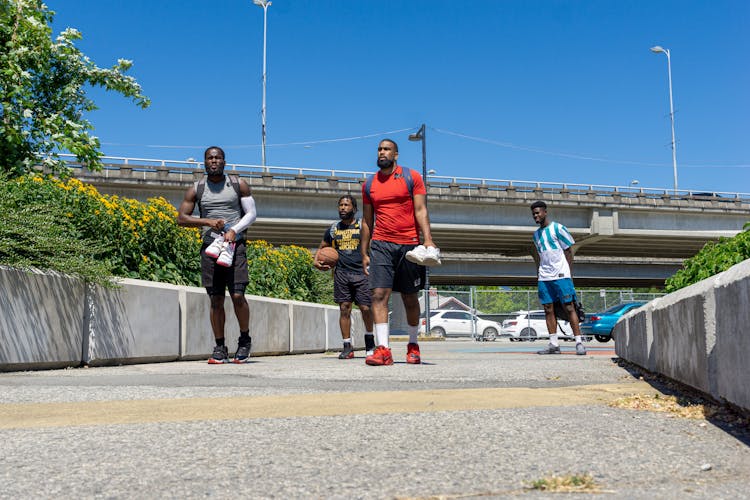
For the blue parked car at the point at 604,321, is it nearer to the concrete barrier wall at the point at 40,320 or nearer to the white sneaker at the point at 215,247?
the white sneaker at the point at 215,247

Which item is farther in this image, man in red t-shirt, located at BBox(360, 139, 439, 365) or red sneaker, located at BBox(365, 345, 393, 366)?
man in red t-shirt, located at BBox(360, 139, 439, 365)

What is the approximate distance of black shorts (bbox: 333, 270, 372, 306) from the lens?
9.01 meters

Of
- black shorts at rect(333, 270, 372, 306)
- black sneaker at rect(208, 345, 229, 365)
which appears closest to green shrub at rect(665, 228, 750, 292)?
black shorts at rect(333, 270, 372, 306)

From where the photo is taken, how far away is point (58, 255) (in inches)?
256

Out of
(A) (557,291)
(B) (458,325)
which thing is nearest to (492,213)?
(B) (458,325)

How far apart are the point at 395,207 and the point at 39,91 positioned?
602 centimetres

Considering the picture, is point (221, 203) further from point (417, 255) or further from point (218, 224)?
point (417, 255)

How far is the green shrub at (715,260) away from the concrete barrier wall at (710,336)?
0.52m

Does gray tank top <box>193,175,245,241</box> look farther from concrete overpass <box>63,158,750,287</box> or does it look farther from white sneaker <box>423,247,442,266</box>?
concrete overpass <box>63,158,750,287</box>

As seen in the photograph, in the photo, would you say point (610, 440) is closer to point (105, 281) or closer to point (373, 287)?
point (373, 287)

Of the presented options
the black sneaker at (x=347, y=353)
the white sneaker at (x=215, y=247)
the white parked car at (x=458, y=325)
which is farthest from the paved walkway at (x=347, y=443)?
the white parked car at (x=458, y=325)

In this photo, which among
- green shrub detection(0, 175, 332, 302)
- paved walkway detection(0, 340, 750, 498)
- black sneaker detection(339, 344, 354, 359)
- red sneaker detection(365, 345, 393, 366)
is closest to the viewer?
paved walkway detection(0, 340, 750, 498)

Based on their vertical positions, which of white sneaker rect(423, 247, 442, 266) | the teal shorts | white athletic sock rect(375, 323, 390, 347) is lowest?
white athletic sock rect(375, 323, 390, 347)

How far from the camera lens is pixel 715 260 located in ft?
18.2
